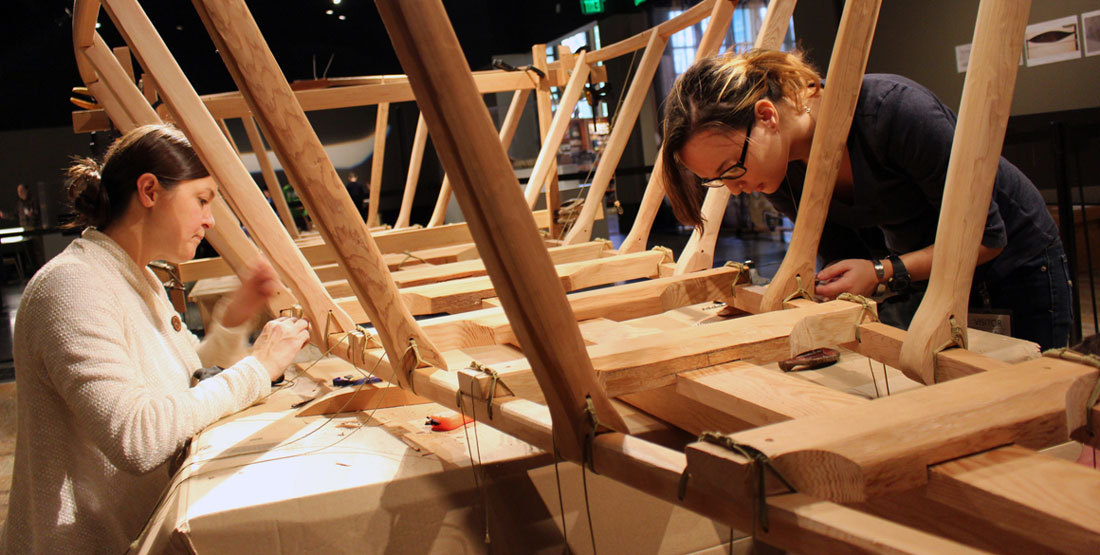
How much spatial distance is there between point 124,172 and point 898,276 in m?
1.50

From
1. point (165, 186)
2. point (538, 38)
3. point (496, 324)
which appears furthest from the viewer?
point (538, 38)

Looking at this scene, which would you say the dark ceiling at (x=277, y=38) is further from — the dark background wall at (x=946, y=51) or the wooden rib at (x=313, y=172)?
the wooden rib at (x=313, y=172)

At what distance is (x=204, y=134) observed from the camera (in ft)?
5.09

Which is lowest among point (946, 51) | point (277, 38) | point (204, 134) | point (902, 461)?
point (902, 461)

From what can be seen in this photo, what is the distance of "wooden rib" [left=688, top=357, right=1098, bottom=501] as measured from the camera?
75 centimetres

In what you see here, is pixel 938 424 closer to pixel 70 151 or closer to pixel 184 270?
pixel 184 270

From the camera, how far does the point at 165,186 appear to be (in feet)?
4.99

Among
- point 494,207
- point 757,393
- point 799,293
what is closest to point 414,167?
point 799,293

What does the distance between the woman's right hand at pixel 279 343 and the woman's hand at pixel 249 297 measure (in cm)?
30

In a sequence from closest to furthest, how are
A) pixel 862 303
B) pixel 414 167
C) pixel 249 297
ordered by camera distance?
pixel 862 303 < pixel 249 297 < pixel 414 167

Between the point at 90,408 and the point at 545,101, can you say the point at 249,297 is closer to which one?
the point at 90,408

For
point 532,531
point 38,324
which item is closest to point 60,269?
point 38,324

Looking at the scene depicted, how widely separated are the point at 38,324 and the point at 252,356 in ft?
1.31

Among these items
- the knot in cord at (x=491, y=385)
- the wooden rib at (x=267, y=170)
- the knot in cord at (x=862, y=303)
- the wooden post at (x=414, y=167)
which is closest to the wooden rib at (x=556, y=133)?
the wooden post at (x=414, y=167)
